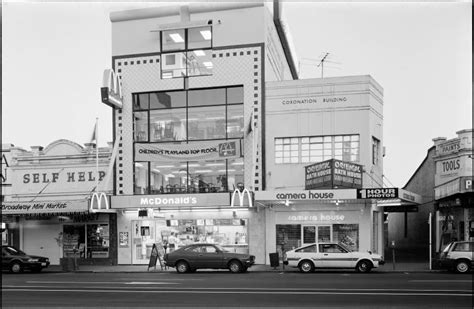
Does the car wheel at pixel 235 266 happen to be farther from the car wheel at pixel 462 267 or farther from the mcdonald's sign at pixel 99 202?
the car wheel at pixel 462 267

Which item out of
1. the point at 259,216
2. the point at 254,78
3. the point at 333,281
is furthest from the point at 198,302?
the point at 254,78

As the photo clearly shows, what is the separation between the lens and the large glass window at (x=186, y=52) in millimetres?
29953

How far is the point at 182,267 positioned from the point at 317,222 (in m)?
7.44

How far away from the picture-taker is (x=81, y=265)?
101 ft

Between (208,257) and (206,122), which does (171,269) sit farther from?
(206,122)

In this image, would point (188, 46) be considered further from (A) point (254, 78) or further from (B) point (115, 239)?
(B) point (115, 239)

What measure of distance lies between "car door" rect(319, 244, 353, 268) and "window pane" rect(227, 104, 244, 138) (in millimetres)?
8283

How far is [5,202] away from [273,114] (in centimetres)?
1576

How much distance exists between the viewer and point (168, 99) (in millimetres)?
30484

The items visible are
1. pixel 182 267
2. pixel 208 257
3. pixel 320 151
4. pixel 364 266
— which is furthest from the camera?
Result: pixel 320 151

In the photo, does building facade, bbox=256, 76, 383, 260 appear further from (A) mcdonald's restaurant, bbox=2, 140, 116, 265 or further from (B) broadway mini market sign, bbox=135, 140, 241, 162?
(A) mcdonald's restaurant, bbox=2, 140, 116, 265

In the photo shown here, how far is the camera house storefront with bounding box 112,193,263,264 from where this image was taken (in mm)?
28547

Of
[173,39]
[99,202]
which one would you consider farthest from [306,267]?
[173,39]

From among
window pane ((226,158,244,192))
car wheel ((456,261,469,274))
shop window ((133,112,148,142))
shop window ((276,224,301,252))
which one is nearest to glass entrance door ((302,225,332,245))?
shop window ((276,224,301,252))
